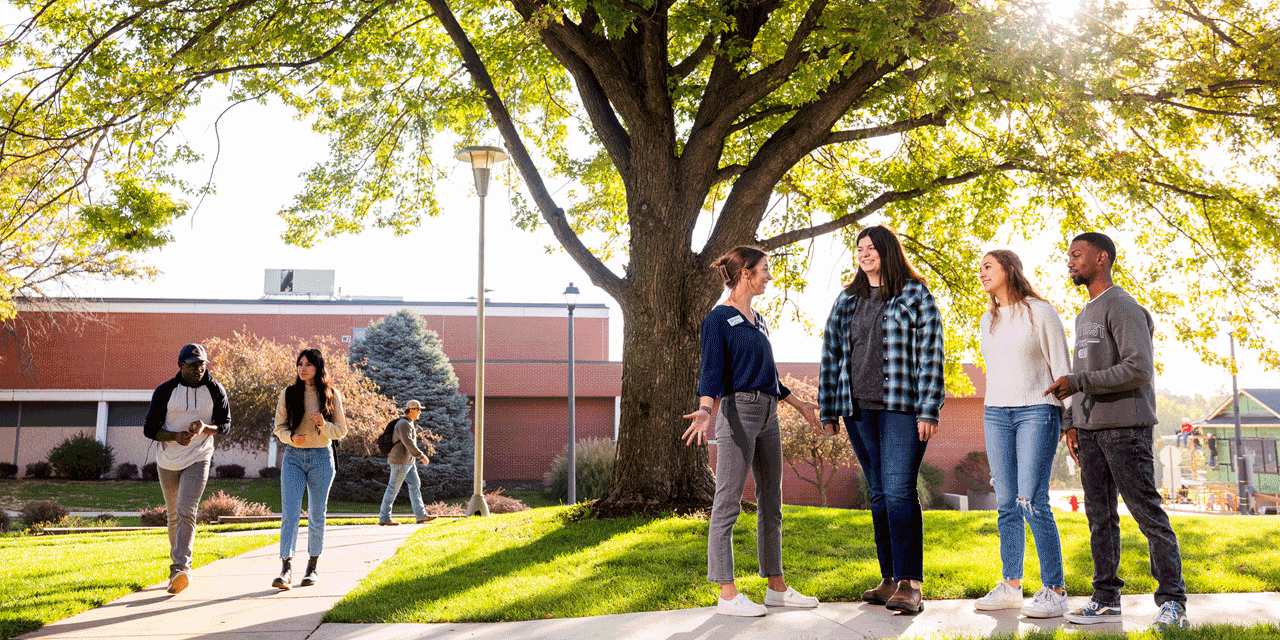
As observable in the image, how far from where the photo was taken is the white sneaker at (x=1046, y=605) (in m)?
4.42

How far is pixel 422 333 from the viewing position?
100.0ft

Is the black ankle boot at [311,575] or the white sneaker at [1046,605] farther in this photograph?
the black ankle boot at [311,575]

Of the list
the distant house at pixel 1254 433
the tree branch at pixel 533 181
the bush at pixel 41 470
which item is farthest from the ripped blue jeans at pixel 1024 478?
the distant house at pixel 1254 433

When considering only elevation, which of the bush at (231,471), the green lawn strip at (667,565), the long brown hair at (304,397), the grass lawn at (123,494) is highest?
the long brown hair at (304,397)

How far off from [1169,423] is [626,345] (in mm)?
162445

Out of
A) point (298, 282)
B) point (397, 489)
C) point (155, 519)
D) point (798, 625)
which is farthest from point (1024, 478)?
point (298, 282)

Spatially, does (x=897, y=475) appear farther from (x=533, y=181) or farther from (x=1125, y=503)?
(x=533, y=181)

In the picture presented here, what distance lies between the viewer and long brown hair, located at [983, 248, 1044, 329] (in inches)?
185

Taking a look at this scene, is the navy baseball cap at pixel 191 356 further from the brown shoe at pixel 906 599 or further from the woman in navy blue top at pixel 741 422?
the brown shoe at pixel 906 599

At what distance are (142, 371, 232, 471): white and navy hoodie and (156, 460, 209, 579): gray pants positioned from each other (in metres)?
0.07

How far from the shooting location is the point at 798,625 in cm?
428

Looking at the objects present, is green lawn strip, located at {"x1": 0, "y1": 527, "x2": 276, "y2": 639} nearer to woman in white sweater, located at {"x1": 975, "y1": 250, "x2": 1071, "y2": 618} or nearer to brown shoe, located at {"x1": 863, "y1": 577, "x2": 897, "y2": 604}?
brown shoe, located at {"x1": 863, "y1": 577, "x2": 897, "y2": 604}

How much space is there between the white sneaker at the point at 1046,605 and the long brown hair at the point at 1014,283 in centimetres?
153

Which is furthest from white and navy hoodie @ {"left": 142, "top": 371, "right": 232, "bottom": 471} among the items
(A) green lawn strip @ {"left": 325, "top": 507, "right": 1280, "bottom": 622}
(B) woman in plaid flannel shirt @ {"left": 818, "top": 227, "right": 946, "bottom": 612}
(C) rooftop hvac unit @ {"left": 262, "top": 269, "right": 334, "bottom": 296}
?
(C) rooftop hvac unit @ {"left": 262, "top": 269, "right": 334, "bottom": 296}
